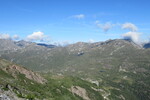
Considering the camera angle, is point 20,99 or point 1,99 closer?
point 1,99

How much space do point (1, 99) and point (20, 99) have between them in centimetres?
3999

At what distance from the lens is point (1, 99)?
2539 inches

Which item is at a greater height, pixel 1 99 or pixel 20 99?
pixel 1 99

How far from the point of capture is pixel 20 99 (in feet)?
338
